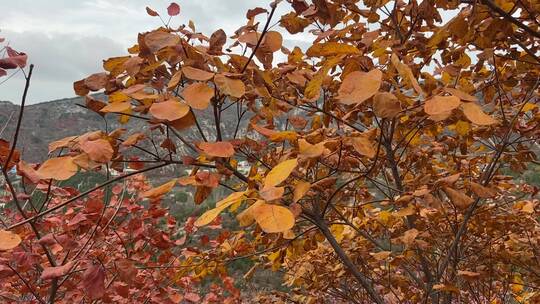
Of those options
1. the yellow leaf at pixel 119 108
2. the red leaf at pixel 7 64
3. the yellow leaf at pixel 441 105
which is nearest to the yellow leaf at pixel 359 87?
the yellow leaf at pixel 441 105

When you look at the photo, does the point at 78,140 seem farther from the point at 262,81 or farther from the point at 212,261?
the point at 212,261

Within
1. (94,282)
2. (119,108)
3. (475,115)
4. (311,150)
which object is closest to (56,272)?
(94,282)

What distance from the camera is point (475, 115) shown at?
92 cm

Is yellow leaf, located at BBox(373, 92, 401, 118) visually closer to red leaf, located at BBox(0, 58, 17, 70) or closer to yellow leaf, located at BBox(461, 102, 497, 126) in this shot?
yellow leaf, located at BBox(461, 102, 497, 126)

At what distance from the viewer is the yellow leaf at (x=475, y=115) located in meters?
0.90

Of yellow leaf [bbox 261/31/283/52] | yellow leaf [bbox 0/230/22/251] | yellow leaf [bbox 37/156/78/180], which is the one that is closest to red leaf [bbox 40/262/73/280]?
yellow leaf [bbox 0/230/22/251]

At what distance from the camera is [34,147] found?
135ft

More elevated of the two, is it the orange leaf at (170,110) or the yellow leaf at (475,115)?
the yellow leaf at (475,115)

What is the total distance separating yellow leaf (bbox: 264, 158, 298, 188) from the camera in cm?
85

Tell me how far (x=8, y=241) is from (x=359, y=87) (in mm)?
800

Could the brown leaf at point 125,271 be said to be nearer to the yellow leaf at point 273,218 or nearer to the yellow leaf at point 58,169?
the yellow leaf at point 58,169

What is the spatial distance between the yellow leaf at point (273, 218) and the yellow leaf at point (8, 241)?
20.5 inches

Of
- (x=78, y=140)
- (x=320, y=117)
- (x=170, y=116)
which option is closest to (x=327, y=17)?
(x=170, y=116)

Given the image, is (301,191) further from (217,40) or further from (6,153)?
(6,153)
